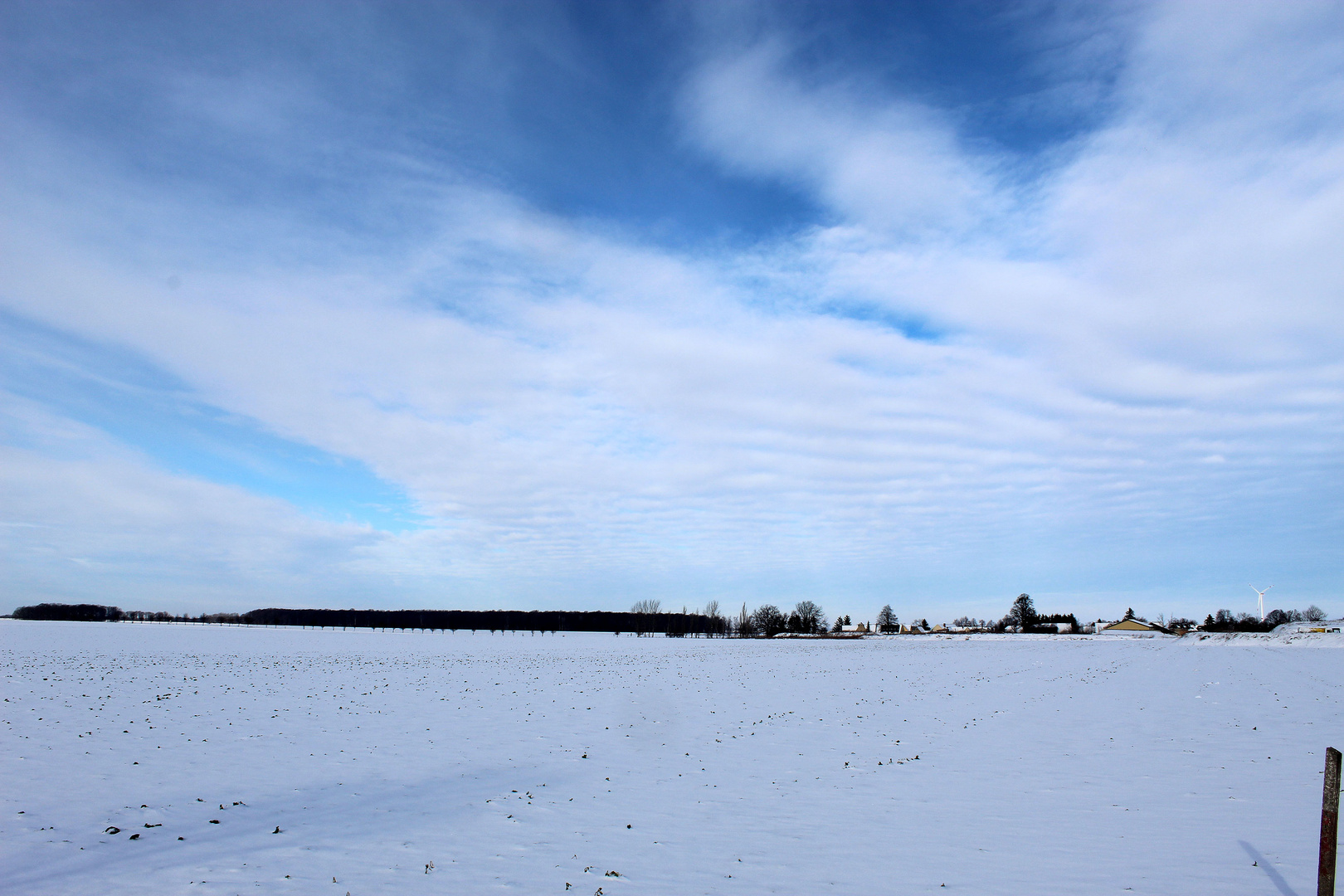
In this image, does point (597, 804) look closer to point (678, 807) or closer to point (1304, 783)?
point (678, 807)

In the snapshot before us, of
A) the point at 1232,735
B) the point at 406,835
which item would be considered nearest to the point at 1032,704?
the point at 1232,735

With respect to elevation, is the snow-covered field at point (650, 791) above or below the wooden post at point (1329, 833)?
below

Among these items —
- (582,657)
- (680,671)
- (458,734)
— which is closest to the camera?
(458,734)

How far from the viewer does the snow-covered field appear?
952 cm

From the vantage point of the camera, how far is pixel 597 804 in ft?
42.3

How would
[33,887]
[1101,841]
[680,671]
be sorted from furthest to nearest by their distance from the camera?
[680,671] → [1101,841] → [33,887]

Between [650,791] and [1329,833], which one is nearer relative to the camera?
[1329,833]

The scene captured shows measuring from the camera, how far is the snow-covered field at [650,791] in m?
9.52

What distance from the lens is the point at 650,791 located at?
45.5ft

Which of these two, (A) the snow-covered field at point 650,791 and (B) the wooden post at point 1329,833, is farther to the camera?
(A) the snow-covered field at point 650,791

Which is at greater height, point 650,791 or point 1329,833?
point 1329,833

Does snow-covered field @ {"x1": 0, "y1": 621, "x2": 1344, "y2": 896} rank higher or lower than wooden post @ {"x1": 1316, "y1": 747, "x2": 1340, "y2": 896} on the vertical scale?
lower

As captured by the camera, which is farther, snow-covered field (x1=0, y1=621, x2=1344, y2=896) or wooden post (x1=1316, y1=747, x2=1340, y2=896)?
snow-covered field (x1=0, y1=621, x2=1344, y2=896)

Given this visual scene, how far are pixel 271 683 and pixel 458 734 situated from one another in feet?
52.2
